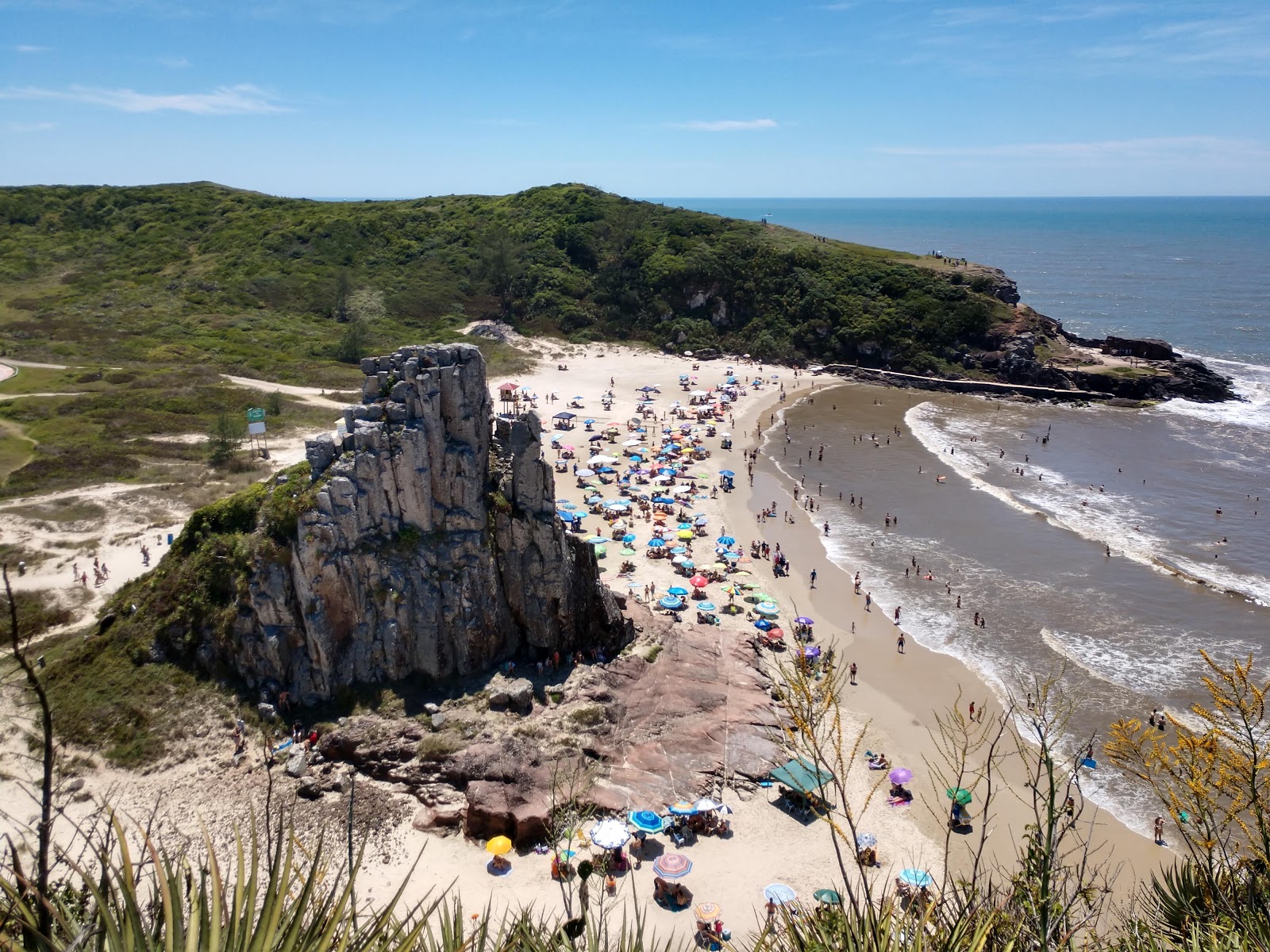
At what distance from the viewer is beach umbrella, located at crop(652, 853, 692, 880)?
57.3ft

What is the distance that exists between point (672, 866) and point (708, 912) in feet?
4.01

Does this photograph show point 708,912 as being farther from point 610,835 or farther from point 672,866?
point 610,835

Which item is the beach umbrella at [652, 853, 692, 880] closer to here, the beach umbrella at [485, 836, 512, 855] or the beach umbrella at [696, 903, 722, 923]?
the beach umbrella at [696, 903, 722, 923]

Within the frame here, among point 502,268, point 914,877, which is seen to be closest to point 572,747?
point 914,877

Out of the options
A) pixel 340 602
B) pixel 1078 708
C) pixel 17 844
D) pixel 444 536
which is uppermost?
pixel 444 536

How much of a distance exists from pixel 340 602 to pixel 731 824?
39.8 ft

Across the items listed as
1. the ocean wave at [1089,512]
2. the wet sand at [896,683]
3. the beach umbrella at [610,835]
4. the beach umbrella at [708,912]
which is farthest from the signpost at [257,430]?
the ocean wave at [1089,512]

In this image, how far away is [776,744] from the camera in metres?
22.0

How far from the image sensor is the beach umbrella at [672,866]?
17.5 m

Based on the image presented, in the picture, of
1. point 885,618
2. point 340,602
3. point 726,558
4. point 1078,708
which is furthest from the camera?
point 726,558

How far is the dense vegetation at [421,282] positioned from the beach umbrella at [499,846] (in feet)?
164

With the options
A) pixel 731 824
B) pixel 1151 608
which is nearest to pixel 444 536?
pixel 731 824

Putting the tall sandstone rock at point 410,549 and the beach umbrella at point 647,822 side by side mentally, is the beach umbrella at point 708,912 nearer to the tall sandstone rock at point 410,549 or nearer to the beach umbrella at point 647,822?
the beach umbrella at point 647,822

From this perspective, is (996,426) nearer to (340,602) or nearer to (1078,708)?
(1078,708)
